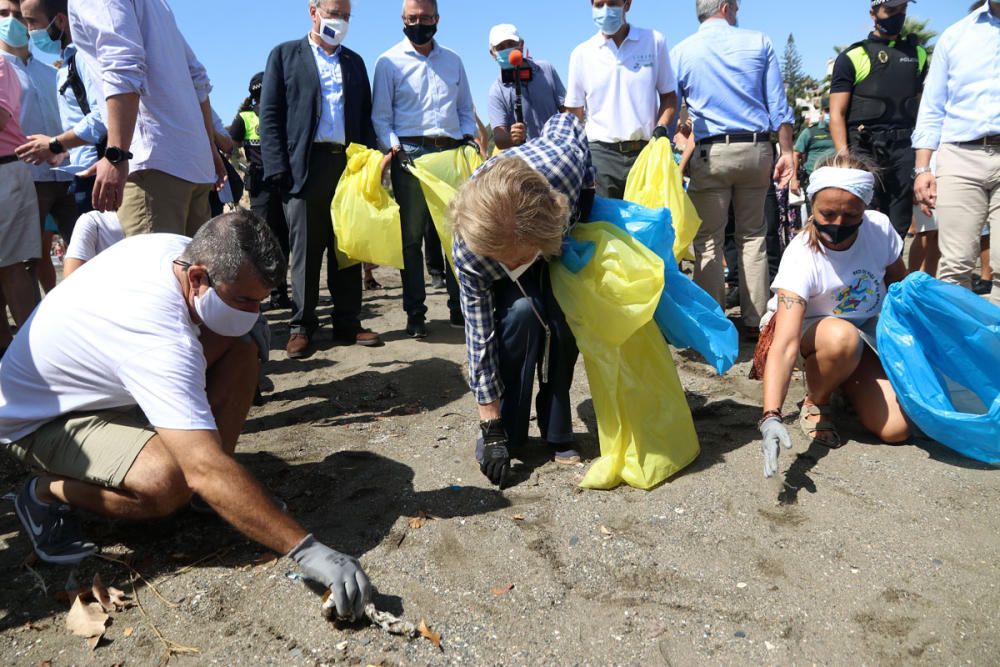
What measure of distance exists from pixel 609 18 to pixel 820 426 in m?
2.48

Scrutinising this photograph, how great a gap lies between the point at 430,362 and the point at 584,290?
5.99ft

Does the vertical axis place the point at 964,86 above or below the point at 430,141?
above

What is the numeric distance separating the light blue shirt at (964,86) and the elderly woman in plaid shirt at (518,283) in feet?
6.57

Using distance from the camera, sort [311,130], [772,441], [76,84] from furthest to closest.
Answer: [311,130], [76,84], [772,441]

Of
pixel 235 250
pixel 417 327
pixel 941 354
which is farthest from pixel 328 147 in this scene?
pixel 941 354

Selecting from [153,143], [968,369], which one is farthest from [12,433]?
[968,369]

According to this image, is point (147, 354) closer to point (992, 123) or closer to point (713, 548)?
point (713, 548)

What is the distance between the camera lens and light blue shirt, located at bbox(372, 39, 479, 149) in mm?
4355

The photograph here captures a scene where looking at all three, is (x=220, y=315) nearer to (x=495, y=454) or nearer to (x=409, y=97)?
(x=495, y=454)

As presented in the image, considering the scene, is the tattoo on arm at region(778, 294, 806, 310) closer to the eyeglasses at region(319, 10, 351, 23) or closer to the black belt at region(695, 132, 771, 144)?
the black belt at region(695, 132, 771, 144)

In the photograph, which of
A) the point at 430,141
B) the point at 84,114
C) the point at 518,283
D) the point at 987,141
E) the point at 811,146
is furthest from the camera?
the point at 811,146

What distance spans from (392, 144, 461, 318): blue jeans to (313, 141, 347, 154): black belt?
310mm

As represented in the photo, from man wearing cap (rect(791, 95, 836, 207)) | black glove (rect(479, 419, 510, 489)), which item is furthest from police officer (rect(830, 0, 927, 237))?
black glove (rect(479, 419, 510, 489))

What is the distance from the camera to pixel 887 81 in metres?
4.06
